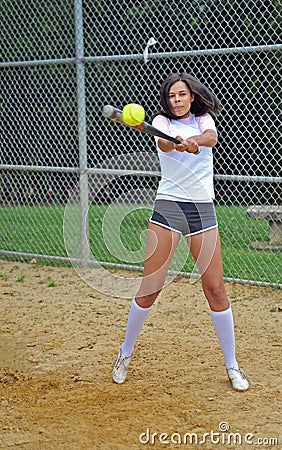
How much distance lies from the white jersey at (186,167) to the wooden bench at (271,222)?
3.85 metres

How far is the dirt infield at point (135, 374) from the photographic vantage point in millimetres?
3404

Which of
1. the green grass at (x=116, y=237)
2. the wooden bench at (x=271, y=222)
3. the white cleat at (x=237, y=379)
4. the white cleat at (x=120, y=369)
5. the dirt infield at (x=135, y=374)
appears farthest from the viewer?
the wooden bench at (x=271, y=222)

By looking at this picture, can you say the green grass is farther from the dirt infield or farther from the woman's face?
the woman's face

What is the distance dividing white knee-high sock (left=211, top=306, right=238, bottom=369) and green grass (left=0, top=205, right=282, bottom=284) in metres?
1.74

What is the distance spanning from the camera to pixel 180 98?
3832mm

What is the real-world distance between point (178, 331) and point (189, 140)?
201 centimetres

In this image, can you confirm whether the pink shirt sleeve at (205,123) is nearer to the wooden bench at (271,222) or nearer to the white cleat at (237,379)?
the white cleat at (237,379)

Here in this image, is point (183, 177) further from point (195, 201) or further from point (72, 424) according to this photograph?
point (72, 424)

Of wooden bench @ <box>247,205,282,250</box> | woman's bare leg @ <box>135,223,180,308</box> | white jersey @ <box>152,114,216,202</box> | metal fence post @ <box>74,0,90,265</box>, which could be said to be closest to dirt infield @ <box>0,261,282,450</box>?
woman's bare leg @ <box>135,223,180,308</box>

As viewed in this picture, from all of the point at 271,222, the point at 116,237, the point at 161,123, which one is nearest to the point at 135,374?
the point at 161,123

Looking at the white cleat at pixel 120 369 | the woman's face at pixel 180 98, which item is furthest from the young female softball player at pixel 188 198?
the white cleat at pixel 120 369

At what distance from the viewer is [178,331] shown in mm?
5203

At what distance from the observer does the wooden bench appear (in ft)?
25.2

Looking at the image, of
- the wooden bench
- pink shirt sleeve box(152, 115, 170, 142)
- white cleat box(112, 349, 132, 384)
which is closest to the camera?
pink shirt sleeve box(152, 115, 170, 142)
